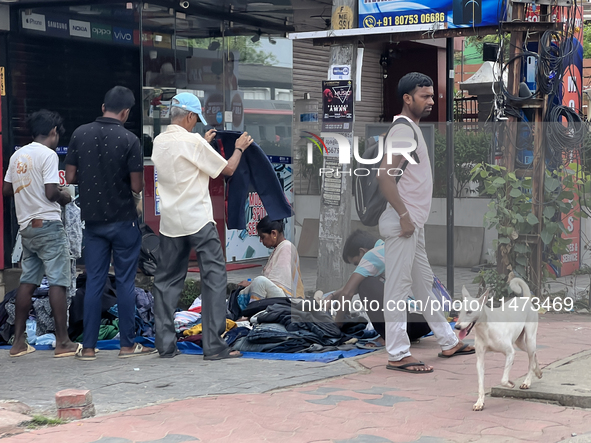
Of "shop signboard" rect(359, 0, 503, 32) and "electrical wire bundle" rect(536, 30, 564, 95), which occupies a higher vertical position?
"shop signboard" rect(359, 0, 503, 32)

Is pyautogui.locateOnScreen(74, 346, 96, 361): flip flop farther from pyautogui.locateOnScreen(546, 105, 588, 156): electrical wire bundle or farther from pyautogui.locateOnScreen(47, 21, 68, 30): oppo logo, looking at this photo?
pyautogui.locateOnScreen(47, 21, 68, 30): oppo logo

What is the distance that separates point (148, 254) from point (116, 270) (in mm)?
2185

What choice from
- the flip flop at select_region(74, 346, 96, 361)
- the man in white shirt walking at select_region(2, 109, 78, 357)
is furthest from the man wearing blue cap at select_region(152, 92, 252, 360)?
→ the man in white shirt walking at select_region(2, 109, 78, 357)

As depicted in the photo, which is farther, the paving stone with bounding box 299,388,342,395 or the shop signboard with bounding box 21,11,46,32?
the shop signboard with bounding box 21,11,46,32

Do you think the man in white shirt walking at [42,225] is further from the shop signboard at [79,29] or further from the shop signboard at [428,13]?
the shop signboard at [79,29]

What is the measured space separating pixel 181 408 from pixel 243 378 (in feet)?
2.69

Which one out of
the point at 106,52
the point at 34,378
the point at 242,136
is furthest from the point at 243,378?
the point at 106,52

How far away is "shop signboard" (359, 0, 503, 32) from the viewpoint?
7.71 meters

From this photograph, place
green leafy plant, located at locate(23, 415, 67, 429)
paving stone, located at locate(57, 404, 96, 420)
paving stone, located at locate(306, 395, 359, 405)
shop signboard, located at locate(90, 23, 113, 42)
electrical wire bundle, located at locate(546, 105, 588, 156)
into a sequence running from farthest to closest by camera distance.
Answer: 1. shop signboard, located at locate(90, 23, 113, 42)
2. electrical wire bundle, located at locate(546, 105, 588, 156)
3. paving stone, located at locate(306, 395, 359, 405)
4. paving stone, located at locate(57, 404, 96, 420)
5. green leafy plant, located at locate(23, 415, 67, 429)

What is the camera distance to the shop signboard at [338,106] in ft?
26.1

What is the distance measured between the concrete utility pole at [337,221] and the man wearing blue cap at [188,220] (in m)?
1.99

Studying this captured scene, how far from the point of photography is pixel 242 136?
622 cm

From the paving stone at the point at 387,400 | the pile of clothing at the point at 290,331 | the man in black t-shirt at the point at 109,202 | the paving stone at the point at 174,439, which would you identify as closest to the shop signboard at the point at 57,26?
the man in black t-shirt at the point at 109,202

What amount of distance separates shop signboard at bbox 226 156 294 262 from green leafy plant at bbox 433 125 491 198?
9.15ft
